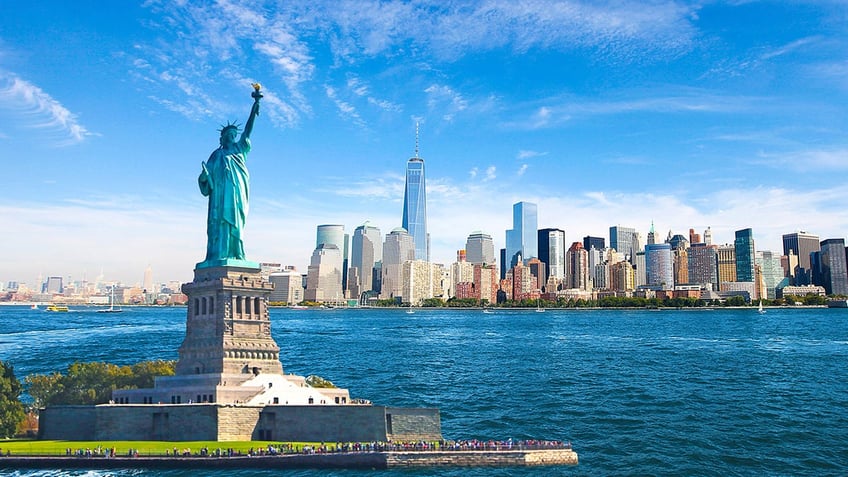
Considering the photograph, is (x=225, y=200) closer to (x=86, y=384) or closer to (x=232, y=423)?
(x=232, y=423)

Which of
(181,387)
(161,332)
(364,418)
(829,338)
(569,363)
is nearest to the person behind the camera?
(364,418)

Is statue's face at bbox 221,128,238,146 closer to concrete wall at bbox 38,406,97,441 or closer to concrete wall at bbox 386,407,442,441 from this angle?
concrete wall at bbox 38,406,97,441

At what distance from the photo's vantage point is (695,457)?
54.0 metres

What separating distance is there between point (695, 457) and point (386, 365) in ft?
210

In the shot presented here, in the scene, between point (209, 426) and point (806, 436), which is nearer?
point (209, 426)

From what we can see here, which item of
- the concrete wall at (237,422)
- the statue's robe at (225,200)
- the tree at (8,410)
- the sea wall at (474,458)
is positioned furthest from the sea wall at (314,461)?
the statue's robe at (225,200)

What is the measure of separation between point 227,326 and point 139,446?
1186cm

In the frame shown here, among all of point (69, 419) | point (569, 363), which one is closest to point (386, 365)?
point (569, 363)

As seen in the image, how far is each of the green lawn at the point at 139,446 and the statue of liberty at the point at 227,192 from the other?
634 inches

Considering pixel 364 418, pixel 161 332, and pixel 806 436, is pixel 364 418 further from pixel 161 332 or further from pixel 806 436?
pixel 161 332

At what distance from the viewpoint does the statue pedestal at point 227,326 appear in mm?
57469

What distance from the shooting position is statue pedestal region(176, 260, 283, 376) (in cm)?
5747

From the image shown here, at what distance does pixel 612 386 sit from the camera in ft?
286

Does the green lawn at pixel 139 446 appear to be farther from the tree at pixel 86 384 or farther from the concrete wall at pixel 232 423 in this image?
the tree at pixel 86 384
